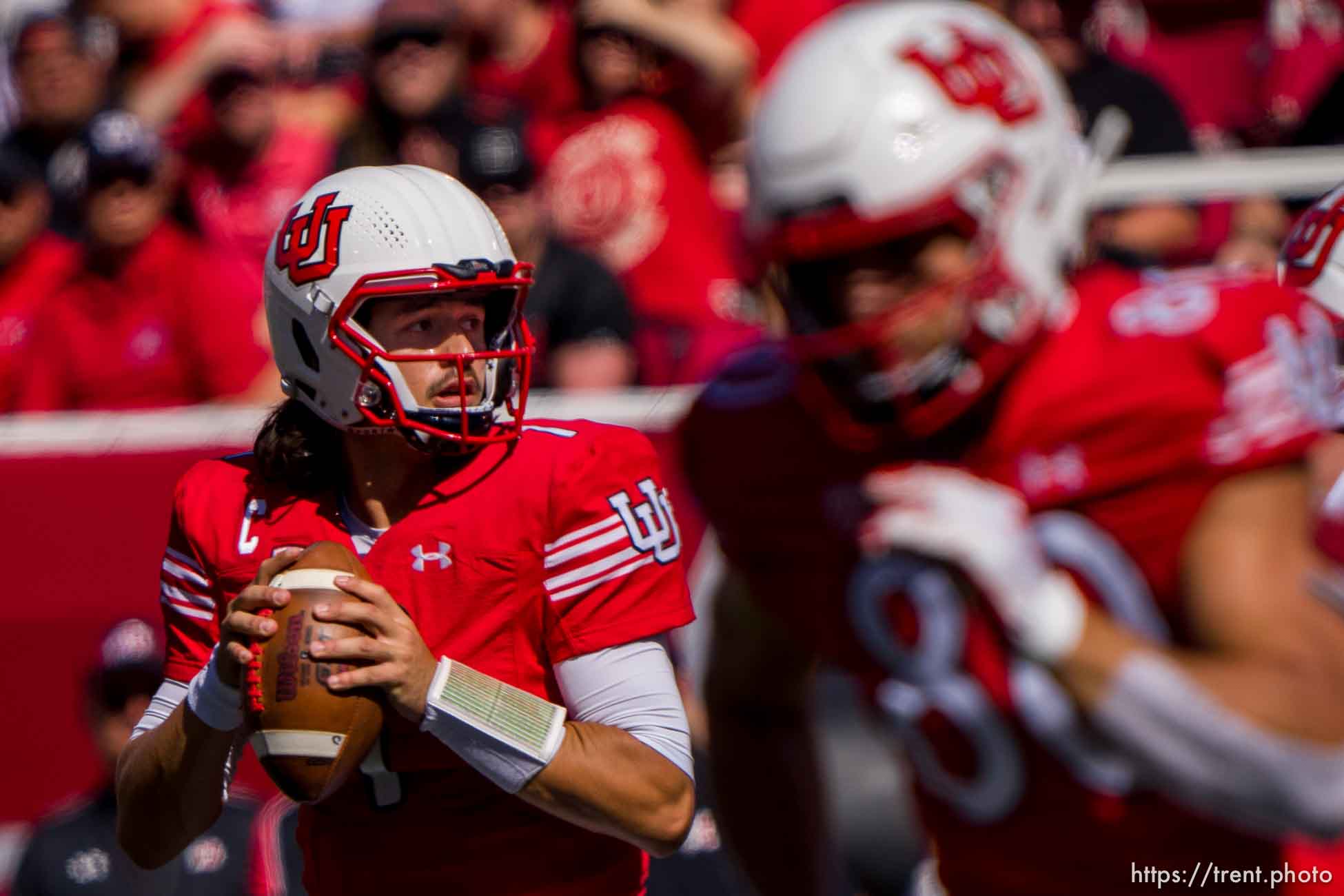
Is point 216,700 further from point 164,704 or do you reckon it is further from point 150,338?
point 150,338

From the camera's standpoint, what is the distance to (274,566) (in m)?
2.62

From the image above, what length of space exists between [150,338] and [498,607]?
3108 mm

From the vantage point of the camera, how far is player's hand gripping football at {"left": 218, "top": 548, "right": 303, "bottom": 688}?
255cm

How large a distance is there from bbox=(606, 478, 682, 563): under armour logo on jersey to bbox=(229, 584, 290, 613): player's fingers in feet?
1.65

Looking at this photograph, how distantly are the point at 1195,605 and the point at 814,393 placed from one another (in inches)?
20.9

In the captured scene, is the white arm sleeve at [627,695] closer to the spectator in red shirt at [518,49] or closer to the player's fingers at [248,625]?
the player's fingers at [248,625]

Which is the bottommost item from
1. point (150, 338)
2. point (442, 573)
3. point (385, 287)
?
point (150, 338)

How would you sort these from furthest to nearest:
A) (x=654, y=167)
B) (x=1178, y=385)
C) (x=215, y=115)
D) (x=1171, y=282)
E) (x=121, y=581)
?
(x=215, y=115), (x=654, y=167), (x=121, y=581), (x=1171, y=282), (x=1178, y=385)

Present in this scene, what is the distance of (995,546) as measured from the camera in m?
2.01

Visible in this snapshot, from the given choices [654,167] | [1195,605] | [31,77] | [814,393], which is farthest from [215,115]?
[1195,605]

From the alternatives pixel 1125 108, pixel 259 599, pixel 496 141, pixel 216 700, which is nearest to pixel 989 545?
pixel 259 599

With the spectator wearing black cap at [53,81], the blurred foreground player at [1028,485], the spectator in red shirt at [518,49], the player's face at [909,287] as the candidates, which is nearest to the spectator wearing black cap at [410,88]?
the spectator in red shirt at [518,49]

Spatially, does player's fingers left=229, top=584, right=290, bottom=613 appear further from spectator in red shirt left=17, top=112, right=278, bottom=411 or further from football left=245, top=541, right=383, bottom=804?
spectator in red shirt left=17, top=112, right=278, bottom=411

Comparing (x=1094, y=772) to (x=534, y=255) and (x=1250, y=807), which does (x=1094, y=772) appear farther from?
(x=534, y=255)
